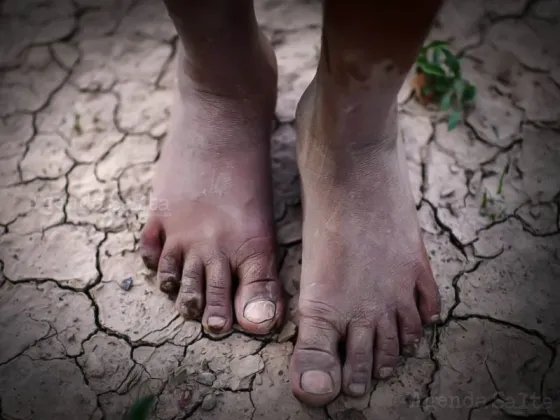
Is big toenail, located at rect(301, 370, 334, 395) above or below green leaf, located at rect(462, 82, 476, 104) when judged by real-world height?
below

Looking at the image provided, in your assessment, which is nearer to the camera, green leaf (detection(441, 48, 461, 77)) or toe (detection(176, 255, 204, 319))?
toe (detection(176, 255, 204, 319))

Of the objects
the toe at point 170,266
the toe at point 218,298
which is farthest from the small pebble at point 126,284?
the toe at point 218,298

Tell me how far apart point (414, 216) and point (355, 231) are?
0.17 metres

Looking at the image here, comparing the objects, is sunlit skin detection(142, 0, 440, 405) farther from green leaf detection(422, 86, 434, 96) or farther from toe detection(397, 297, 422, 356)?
green leaf detection(422, 86, 434, 96)

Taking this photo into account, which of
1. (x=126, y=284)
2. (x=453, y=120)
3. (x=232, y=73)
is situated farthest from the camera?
(x=453, y=120)

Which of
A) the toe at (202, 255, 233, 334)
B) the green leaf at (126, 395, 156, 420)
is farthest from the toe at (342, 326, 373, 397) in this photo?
the green leaf at (126, 395, 156, 420)

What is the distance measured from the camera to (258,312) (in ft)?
3.61

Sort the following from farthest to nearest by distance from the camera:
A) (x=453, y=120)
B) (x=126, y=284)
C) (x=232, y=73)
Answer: (x=453, y=120) → (x=126, y=284) → (x=232, y=73)

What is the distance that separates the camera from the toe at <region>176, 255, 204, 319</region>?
1124 millimetres

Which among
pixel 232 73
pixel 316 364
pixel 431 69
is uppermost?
pixel 232 73

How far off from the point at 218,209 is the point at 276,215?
205 mm

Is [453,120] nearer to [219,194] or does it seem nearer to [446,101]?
[446,101]

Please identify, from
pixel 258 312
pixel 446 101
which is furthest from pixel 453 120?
pixel 258 312

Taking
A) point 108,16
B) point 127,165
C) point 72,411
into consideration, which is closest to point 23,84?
point 108,16
